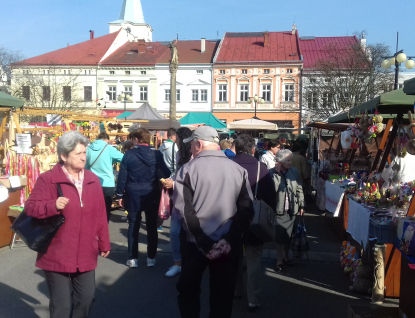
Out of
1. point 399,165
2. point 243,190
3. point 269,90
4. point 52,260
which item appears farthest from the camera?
point 269,90

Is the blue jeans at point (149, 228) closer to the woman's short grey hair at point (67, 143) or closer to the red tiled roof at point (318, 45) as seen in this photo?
the woman's short grey hair at point (67, 143)

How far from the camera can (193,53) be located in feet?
150

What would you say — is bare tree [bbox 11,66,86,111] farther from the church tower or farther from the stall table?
the stall table

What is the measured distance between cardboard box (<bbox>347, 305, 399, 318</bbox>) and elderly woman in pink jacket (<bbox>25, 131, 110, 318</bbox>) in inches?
83.5

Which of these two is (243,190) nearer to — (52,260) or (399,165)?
(52,260)

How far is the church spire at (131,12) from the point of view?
60688 mm

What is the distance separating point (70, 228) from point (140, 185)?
270 cm

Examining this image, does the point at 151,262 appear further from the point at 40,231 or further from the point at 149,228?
the point at 40,231

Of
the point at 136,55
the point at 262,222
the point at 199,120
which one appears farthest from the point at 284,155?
the point at 136,55

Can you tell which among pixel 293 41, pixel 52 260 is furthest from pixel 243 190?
pixel 293 41

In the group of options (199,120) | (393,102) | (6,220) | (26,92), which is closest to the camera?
(393,102)

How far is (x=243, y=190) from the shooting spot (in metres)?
3.62

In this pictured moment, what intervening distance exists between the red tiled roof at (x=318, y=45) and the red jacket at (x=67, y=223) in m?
40.6

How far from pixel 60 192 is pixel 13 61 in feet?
156
